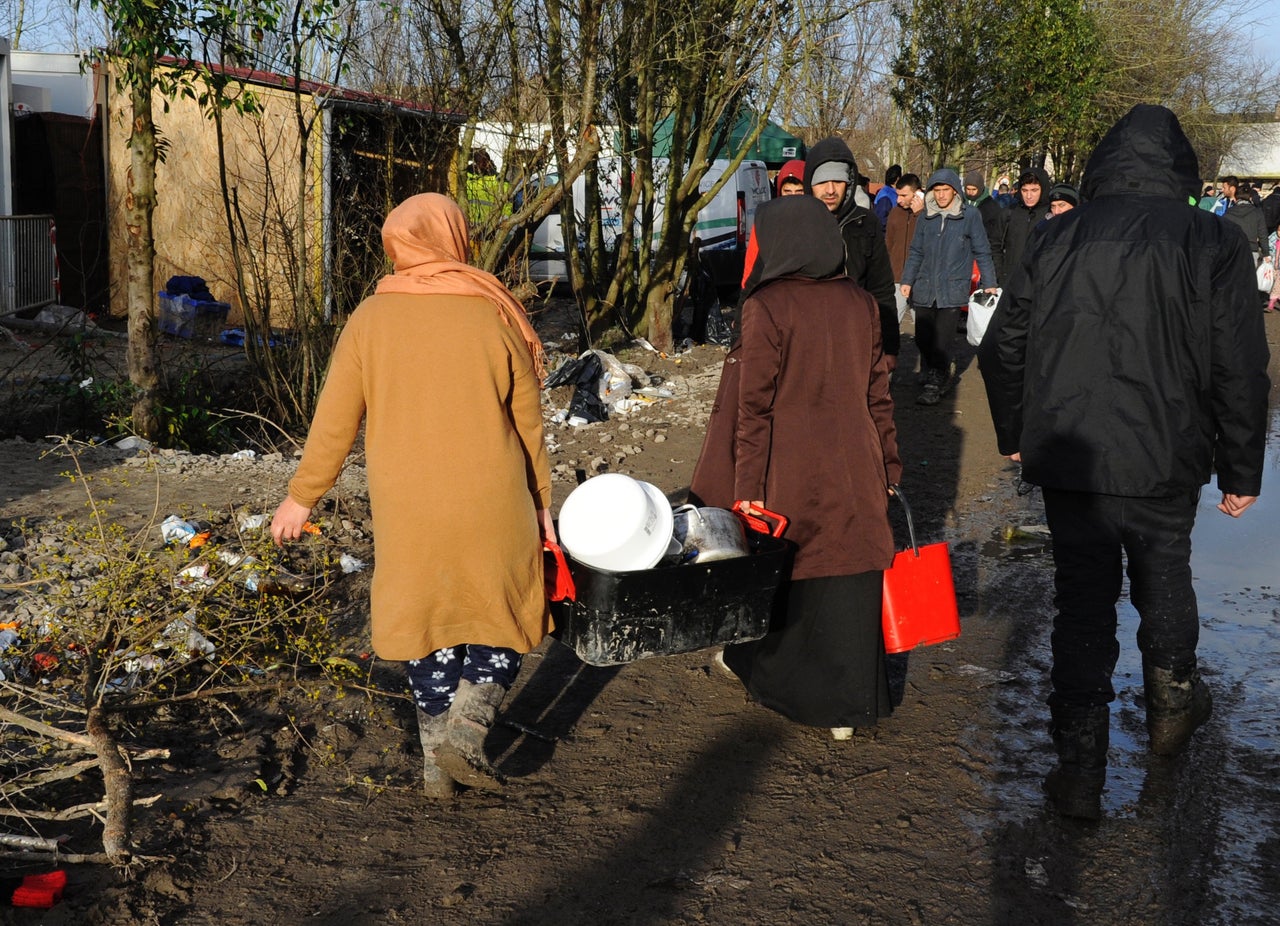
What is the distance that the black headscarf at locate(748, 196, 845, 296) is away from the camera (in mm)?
4090

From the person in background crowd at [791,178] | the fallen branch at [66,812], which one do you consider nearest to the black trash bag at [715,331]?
the person in background crowd at [791,178]

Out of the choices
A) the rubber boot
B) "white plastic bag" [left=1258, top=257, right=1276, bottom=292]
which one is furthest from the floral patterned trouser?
"white plastic bag" [left=1258, top=257, right=1276, bottom=292]

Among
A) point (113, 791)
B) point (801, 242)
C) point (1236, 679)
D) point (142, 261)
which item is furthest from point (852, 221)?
point (113, 791)

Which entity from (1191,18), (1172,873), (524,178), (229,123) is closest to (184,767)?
(1172,873)

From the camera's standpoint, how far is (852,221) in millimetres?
6469

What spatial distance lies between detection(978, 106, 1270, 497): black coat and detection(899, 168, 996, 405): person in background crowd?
6.26 metres

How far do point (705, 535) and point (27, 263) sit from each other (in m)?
11.8

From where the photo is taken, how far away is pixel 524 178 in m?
9.59

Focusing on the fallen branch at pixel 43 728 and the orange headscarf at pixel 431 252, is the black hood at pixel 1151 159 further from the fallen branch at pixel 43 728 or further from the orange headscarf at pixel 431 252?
the fallen branch at pixel 43 728

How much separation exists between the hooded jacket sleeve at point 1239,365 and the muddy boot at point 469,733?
7.64 feet

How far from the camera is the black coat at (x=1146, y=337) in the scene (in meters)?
3.58

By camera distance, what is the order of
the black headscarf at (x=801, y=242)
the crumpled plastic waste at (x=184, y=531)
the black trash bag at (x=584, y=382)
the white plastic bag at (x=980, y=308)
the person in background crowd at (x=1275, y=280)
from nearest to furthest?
the black headscarf at (x=801, y=242) < the crumpled plastic waste at (x=184, y=531) < the white plastic bag at (x=980, y=308) < the black trash bag at (x=584, y=382) < the person in background crowd at (x=1275, y=280)

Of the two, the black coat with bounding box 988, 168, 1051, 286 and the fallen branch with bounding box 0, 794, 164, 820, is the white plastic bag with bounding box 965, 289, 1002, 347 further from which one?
the fallen branch with bounding box 0, 794, 164, 820

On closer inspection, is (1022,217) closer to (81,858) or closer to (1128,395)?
(1128,395)
